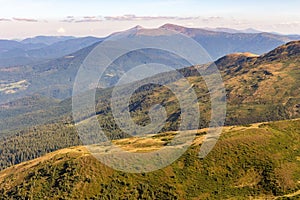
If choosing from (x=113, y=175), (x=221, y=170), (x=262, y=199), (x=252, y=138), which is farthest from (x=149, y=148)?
(x=262, y=199)

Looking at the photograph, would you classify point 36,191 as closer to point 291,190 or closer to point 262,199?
point 262,199

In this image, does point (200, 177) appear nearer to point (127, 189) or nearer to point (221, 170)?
point (221, 170)

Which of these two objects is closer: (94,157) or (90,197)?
(90,197)

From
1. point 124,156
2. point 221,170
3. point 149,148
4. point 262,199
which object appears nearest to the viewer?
point 262,199

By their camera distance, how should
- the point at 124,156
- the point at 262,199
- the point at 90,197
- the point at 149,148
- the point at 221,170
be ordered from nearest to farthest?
the point at 262,199
the point at 90,197
the point at 221,170
the point at 124,156
the point at 149,148

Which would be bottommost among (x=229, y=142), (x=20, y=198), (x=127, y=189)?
(x=20, y=198)

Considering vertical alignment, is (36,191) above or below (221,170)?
below
